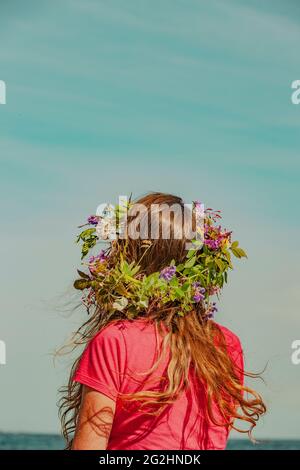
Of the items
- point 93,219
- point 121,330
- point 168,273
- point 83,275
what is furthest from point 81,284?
point 121,330

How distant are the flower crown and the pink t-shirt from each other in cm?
22

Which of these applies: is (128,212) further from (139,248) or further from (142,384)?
(142,384)

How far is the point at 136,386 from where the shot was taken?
436 cm

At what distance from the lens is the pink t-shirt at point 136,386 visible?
4332 millimetres

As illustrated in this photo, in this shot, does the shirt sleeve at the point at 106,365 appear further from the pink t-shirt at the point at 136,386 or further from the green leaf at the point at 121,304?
the green leaf at the point at 121,304

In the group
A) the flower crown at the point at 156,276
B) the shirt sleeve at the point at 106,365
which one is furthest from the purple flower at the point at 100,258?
the shirt sleeve at the point at 106,365

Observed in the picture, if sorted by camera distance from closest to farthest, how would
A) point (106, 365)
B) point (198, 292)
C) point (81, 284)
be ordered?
point (106, 365) → point (198, 292) → point (81, 284)

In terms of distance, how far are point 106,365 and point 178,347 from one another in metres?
0.41

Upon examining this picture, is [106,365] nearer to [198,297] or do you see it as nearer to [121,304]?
[121,304]

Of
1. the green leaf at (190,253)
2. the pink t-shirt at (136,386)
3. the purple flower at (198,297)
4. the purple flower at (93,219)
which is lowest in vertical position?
the pink t-shirt at (136,386)

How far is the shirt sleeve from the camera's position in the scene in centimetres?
432

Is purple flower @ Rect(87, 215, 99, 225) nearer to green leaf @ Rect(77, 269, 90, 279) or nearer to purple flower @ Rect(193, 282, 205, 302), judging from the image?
green leaf @ Rect(77, 269, 90, 279)

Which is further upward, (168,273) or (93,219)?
(93,219)
